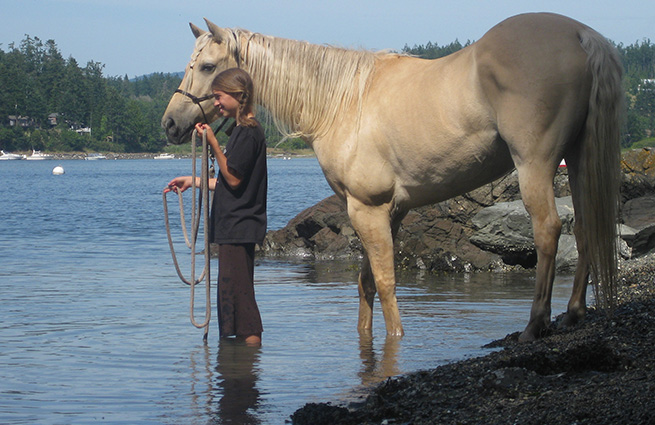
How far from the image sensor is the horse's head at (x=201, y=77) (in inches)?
269

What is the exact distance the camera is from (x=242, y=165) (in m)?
6.35

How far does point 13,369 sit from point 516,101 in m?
4.20

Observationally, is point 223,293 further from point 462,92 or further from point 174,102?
point 462,92

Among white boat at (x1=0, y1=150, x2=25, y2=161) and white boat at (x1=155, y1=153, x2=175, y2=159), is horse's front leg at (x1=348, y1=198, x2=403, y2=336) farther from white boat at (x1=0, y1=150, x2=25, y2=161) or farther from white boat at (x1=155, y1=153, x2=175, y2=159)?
white boat at (x1=155, y1=153, x2=175, y2=159)

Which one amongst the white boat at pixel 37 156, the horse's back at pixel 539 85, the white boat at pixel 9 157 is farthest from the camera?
the white boat at pixel 37 156

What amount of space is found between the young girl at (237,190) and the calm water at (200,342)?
56cm

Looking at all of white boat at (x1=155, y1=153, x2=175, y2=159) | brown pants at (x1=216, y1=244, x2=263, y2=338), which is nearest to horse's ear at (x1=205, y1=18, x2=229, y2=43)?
brown pants at (x1=216, y1=244, x2=263, y2=338)

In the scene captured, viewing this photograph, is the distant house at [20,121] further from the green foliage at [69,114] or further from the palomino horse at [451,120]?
the palomino horse at [451,120]

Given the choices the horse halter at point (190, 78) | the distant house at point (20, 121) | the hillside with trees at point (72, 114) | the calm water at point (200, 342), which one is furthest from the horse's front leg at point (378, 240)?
the distant house at point (20, 121)

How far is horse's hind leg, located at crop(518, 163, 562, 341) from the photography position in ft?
18.2

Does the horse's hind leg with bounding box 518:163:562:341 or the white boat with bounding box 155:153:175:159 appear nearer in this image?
the horse's hind leg with bounding box 518:163:562:341

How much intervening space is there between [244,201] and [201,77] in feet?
3.95

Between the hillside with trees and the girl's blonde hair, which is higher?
the hillside with trees

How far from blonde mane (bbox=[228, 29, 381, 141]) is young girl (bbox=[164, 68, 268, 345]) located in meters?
0.35
